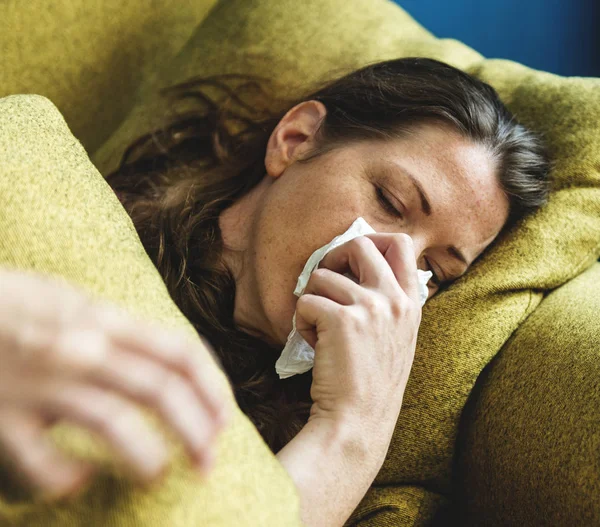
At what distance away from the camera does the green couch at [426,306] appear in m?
0.58

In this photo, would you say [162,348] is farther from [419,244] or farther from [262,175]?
[262,175]

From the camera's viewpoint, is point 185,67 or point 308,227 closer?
point 308,227

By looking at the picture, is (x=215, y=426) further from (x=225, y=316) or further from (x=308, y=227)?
(x=225, y=316)

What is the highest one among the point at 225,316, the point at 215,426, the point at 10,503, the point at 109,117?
the point at 215,426

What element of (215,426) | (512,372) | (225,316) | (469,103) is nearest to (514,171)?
(469,103)

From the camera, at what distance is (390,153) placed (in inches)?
40.9

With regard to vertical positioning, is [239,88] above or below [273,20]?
below

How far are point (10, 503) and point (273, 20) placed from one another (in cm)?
120

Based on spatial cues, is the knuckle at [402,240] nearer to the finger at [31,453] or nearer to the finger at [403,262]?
the finger at [403,262]

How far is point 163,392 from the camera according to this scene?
1.13 feet

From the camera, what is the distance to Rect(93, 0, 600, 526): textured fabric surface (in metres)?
1.00

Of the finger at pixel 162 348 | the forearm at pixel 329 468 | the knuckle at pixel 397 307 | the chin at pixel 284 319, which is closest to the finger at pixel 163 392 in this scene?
the finger at pixel 162 348

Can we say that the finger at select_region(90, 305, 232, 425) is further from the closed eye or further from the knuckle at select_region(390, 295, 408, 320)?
the closed eye

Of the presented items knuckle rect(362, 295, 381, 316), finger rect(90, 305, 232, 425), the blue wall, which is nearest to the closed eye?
knuckle rect(362, 295, 381, 316)
